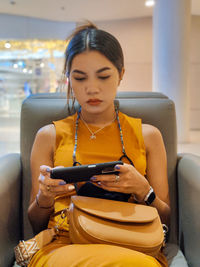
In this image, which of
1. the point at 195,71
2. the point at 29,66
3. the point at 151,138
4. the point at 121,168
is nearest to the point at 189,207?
the point at 151,138

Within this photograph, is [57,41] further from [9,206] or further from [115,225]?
[115,225]

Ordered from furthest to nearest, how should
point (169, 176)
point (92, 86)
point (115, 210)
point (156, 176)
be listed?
point (169, 176)
point (156, 176)
point (92, 86)
point (115, 210)

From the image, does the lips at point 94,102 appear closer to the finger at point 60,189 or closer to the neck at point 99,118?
the neck at point 99,118

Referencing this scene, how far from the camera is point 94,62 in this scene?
3.35ft

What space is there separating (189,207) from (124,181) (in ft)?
1.21

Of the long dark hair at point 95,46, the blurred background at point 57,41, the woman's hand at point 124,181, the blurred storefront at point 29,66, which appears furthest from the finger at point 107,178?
the blurred storefront at point 29,66

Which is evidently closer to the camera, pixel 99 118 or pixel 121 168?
pixel 121 168

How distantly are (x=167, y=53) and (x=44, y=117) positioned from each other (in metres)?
4.38

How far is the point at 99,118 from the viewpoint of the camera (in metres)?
1.19

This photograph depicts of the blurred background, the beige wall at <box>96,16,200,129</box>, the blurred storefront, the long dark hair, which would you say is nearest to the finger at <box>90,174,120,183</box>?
the long dark hair

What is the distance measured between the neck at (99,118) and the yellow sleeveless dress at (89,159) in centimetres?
3

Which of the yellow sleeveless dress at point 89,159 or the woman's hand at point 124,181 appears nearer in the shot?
the yellow sleeveless dress at point 89,159

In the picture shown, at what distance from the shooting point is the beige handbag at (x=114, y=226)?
792 millimetres

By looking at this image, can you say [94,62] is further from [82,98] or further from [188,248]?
[188,248]
